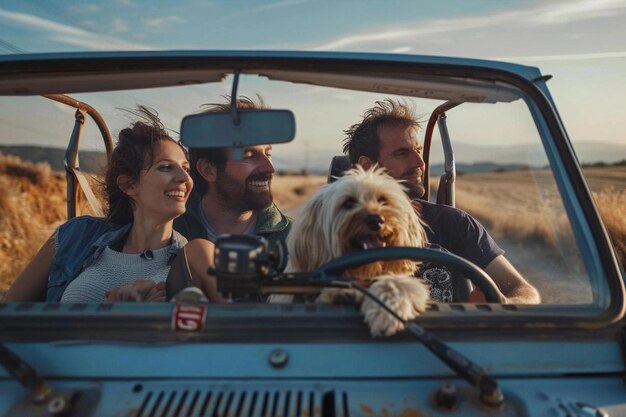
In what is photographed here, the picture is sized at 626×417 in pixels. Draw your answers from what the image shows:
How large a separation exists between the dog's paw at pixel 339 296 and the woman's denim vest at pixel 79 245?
57.5 inches

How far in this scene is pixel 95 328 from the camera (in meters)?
1.93

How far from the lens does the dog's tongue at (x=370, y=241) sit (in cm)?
280

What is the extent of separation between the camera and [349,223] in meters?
2.79

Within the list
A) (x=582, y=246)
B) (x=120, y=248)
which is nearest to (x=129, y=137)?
(x=120, y=248)

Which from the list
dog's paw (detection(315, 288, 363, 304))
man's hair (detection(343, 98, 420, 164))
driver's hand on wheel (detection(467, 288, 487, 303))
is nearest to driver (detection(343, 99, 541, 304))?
man's hair (detection(343, 98, 420, 164))

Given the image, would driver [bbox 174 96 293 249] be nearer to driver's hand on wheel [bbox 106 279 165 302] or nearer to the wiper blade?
driver's hand on wheel [bbox 106 279 165 302]

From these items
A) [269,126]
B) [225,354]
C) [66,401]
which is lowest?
[66,401]

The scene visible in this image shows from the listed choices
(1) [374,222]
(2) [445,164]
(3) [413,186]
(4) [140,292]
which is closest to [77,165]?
(4) [140,292]

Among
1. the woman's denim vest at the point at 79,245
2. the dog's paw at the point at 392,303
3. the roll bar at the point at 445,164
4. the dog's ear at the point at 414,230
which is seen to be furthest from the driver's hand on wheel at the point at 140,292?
the roll bar at the point at 445,164

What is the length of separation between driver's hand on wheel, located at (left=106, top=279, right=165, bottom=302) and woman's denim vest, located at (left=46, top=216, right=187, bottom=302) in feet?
1.31

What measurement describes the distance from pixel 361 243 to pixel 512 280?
940mm

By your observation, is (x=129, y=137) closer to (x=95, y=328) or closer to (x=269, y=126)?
(x=269, y=126)

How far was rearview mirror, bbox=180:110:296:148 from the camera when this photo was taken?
221 centimetres

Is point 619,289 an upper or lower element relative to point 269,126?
lower
